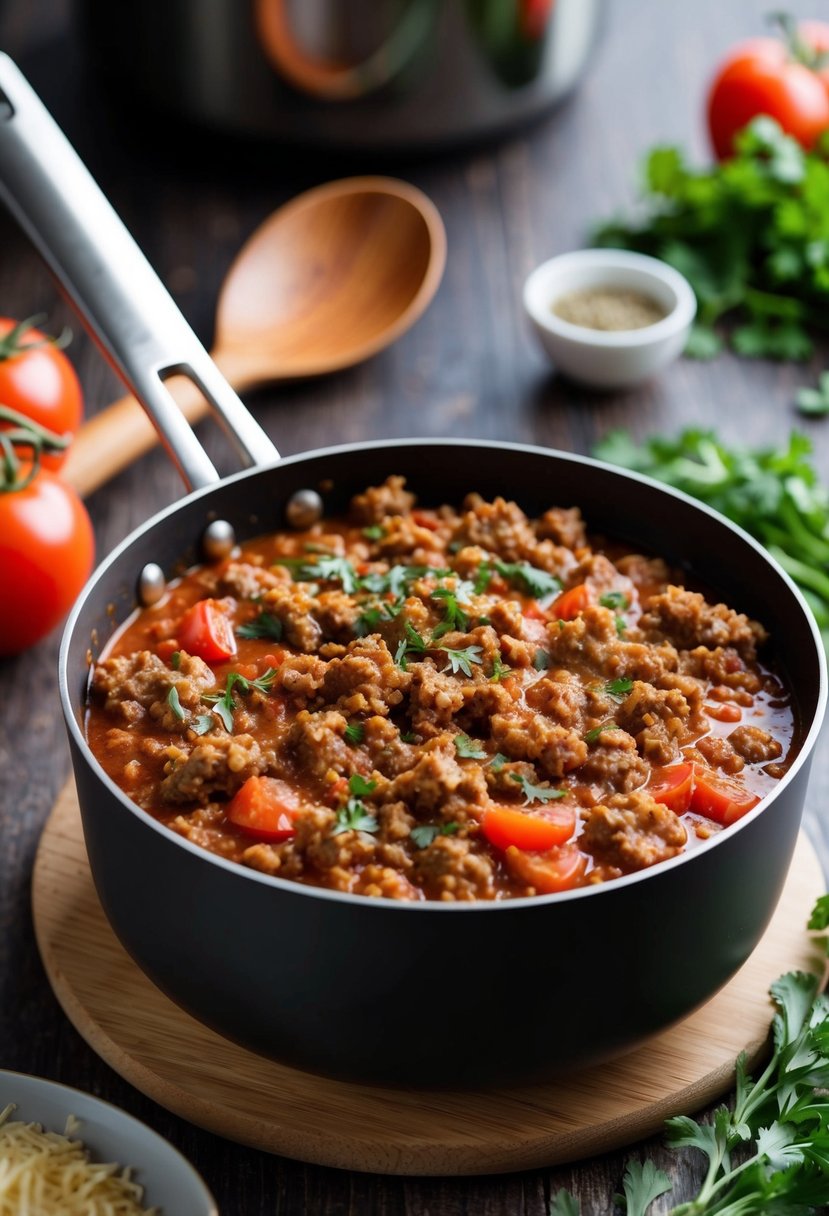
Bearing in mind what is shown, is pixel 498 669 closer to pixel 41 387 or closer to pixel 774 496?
pixel 774 496

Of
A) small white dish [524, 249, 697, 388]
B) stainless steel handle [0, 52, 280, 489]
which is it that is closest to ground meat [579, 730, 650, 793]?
stainless steel handle [0, 52, 280, 489]

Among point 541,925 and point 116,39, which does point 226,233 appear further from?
point 541,925

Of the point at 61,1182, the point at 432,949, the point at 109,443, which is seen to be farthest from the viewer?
the point at 109,443

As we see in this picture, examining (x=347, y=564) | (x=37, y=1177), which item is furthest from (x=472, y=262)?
(x=37, y=1177)

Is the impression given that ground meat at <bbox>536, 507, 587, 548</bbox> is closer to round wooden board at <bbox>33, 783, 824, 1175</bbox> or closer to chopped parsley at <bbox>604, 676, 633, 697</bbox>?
chopped parsley at <bbox>604, 676, 633, 697</bbox>

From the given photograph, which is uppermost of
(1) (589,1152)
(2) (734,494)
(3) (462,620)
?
(3) (462,620)

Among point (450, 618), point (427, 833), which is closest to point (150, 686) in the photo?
point (450, 618)

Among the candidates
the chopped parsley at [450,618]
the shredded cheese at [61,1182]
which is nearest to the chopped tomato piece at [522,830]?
the chopped parsley at [450,618]
